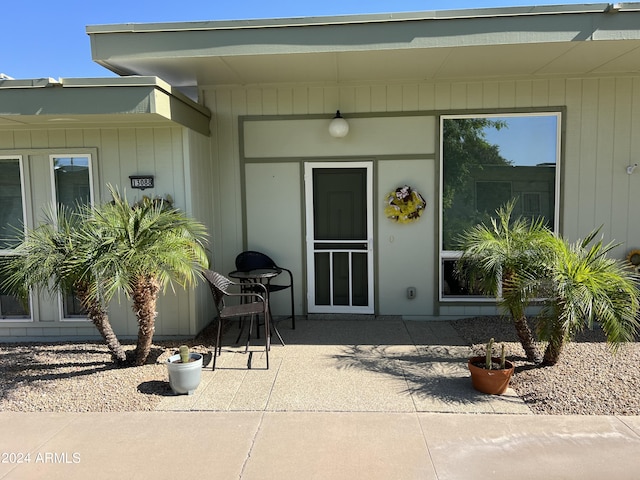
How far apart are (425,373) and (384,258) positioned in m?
1.92

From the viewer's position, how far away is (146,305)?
386 centimetres

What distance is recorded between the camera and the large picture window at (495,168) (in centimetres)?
534

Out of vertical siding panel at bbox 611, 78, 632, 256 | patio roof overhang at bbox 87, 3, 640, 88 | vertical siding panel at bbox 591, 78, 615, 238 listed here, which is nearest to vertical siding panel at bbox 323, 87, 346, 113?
patio roof overhang at bbox 87, 3, 640, 88

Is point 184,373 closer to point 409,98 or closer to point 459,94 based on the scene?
point 409,98

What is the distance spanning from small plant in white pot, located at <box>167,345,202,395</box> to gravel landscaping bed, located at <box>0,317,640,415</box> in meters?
0.17

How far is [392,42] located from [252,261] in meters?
2.97

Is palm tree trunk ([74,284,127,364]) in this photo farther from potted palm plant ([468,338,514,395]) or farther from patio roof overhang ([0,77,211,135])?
potted palm plant ([468,338,514,395])

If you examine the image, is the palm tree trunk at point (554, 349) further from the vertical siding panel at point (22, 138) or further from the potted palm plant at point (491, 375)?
the vertical siding panel at point (22, 138)

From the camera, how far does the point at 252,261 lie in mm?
5465

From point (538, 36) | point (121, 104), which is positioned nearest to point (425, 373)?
point (538, 36)

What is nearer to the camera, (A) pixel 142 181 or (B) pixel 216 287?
(B) pixel 216 287

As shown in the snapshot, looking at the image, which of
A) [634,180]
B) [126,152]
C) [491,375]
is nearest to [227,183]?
[126,152]

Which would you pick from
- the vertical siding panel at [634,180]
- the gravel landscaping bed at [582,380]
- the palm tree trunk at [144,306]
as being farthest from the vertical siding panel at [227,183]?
the vertical siding panel at [634,180]

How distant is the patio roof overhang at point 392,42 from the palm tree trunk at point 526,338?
2581 mm
